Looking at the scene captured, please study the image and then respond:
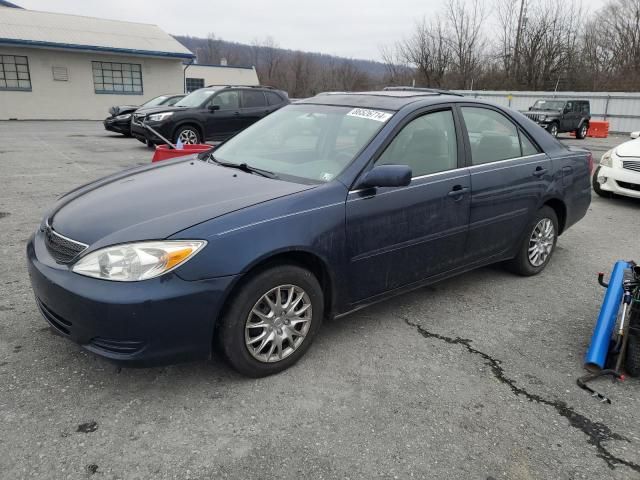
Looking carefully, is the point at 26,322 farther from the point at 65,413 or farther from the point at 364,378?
the point at 364,378

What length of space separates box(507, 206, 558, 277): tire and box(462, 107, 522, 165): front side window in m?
0.66

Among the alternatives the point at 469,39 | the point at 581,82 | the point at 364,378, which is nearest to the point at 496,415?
the point at 364,378

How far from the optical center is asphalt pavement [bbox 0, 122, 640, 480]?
2.33 meters

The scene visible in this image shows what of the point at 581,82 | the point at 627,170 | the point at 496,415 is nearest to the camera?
the point at 496,415

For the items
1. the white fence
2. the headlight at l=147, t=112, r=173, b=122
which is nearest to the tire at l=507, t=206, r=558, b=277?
the headlight at l=147, t=112, r=173, b=122

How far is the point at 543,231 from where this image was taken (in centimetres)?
470

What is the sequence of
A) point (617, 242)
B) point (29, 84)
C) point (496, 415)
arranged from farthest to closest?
1. point (29, 84)
2. point (617, 242)
3. point (496, 415)

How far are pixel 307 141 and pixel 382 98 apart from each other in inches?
26.5

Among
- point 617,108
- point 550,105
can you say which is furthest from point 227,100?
point 617,108

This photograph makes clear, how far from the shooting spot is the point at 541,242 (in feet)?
15.5

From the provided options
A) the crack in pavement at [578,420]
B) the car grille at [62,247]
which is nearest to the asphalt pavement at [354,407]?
the crack in pavement at [578,420]

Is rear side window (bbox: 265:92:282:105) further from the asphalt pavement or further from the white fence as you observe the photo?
the white fence

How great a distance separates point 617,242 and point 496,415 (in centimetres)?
439

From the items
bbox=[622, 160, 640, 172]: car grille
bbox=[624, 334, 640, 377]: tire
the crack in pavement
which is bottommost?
the crack in pavement
